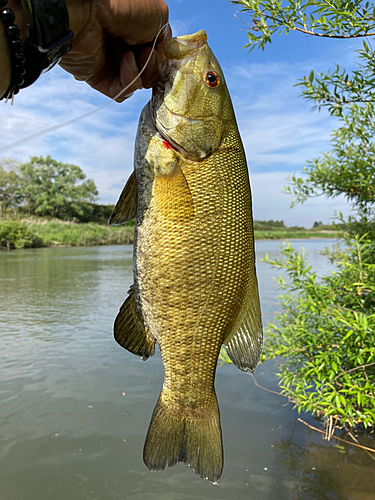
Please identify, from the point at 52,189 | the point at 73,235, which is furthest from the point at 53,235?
the point at 52,189

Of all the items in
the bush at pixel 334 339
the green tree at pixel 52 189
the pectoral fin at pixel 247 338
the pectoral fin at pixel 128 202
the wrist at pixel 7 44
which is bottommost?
the bush at pixel 334 339

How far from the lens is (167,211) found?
162 cm

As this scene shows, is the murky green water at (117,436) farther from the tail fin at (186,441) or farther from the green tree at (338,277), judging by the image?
the tail fin at (186,441)

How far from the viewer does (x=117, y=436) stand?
17.0 feet

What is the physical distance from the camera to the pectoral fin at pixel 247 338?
5.76 feet

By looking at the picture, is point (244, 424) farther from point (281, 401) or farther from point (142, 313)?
point (142, 313)

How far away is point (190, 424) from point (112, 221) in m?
1.02

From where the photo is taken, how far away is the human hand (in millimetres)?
1604

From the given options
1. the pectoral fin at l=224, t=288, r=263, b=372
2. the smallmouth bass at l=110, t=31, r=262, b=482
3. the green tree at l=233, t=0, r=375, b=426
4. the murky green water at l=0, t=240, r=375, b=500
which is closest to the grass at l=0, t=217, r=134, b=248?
the murky green water at l=0, t=240, r=375, b=500

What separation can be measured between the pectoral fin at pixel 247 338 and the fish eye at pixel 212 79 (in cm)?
100

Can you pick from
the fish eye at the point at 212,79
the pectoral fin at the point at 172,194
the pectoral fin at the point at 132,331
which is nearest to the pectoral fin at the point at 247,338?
the pectoral fin at the point at 132,331

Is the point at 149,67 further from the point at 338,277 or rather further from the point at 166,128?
the point at 338,277

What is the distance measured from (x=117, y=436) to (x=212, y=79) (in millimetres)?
4962

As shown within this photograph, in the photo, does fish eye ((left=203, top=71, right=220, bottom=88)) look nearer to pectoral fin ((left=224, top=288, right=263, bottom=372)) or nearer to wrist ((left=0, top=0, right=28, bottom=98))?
wrist ((left=0, top=0, right=28, bottom=98))
